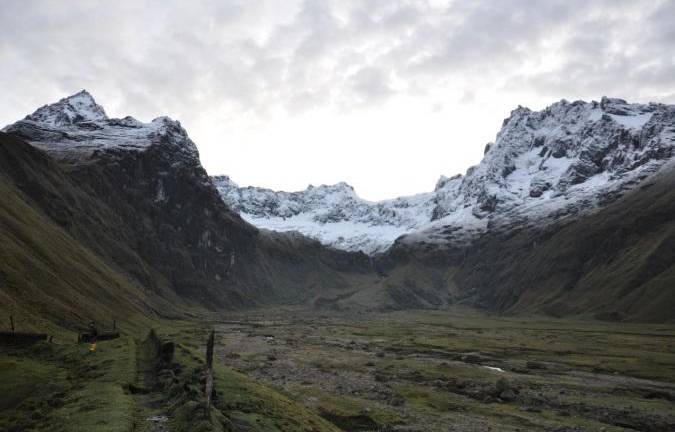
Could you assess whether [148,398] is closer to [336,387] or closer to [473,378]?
[336,387]

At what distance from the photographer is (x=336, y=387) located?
214 feet

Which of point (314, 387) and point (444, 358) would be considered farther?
point (444, 358)

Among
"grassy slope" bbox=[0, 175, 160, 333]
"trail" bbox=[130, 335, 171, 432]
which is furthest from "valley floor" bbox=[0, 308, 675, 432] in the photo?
"grassy slope" bbox=[0, 175, 160, 333]

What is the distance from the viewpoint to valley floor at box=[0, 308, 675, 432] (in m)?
35.9

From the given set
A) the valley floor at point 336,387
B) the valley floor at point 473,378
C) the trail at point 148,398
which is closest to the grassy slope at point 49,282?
the valley floor at point 336,387

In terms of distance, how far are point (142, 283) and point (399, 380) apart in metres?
138

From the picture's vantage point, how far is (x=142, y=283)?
188m

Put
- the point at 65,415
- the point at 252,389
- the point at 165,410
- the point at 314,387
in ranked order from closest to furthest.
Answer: the point at 65,415, the point at 165,410, the point at 252,389, the point at 314,387

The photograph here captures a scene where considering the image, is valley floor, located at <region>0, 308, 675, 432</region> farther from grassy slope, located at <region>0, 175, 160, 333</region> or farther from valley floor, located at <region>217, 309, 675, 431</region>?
grassy slope, located at <region>0, 175, 160, 333</region>

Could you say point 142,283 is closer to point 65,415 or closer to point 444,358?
point 444,358

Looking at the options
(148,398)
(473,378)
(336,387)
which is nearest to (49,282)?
(336,387)

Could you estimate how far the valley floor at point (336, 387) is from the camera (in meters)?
35.9

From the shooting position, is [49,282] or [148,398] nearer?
[148,398]

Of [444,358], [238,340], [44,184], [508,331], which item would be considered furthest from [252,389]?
[44,184]
